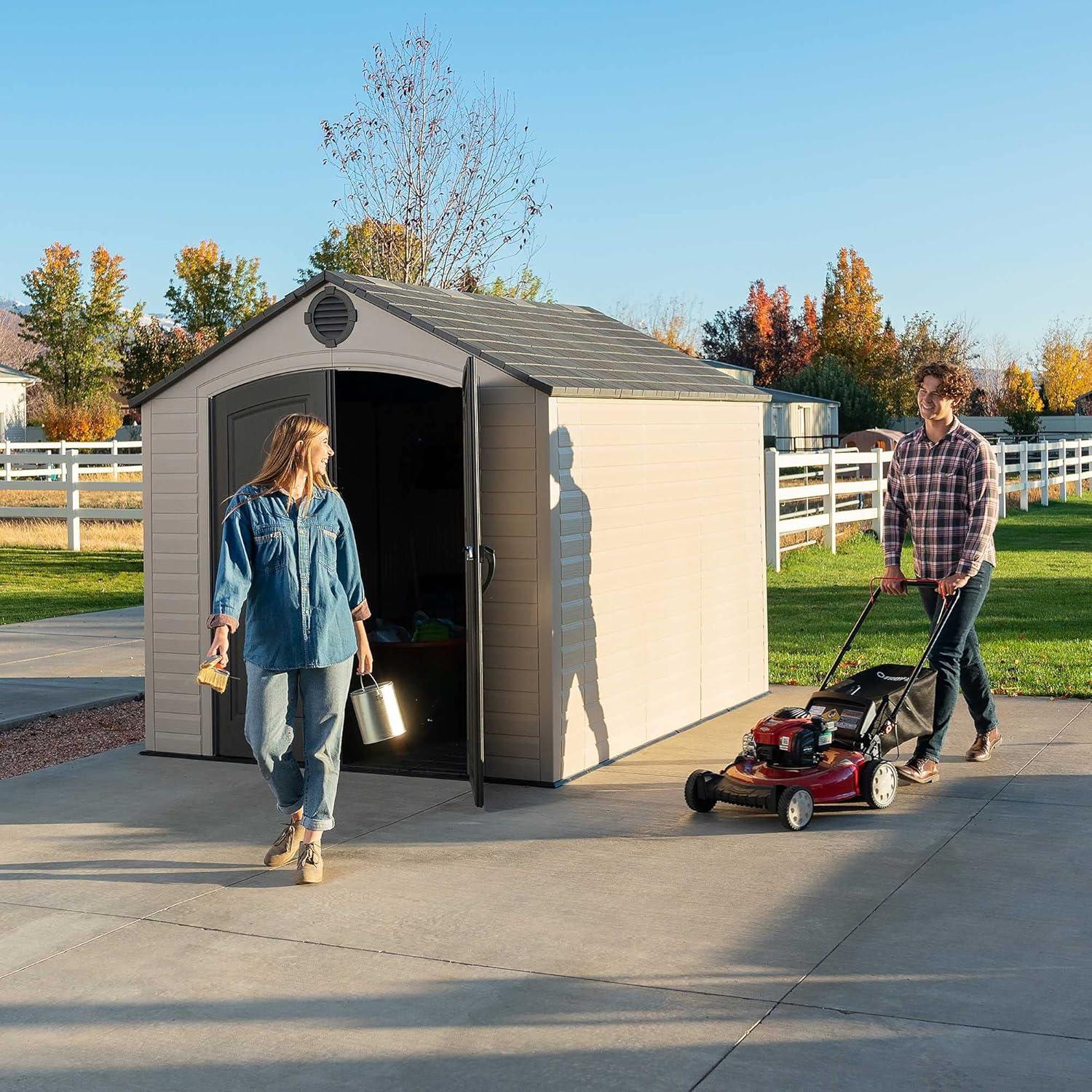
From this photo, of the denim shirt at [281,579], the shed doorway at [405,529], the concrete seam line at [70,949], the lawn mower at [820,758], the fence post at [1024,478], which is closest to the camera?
the concrete seam line at [70,949]

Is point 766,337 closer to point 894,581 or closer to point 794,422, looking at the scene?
point 794,422

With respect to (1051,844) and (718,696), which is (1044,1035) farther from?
(718,696)

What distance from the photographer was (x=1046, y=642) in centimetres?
1214

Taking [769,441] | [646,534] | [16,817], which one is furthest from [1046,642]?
[769,441]

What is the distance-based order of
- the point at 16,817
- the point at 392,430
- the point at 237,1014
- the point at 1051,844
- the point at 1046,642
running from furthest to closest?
the point at 1046,642 → the point at 392,430 → the point at 16,817 → the point at 1051,844 → the point at 237,1014

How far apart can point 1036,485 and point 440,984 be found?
29.4 metres

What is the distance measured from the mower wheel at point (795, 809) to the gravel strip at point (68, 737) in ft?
13.5

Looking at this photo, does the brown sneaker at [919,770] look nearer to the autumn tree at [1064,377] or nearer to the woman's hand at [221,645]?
the woman's hand at [221,645]

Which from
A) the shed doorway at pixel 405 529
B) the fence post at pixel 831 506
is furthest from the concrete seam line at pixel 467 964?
the fence post at pixel 831 506

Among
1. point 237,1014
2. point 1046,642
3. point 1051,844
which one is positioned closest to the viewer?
point 237,1014

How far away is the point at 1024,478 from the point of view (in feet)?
99.4

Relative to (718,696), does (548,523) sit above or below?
above

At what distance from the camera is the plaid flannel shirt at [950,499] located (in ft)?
23.5

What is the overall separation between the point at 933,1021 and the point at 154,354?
48.1 meters
